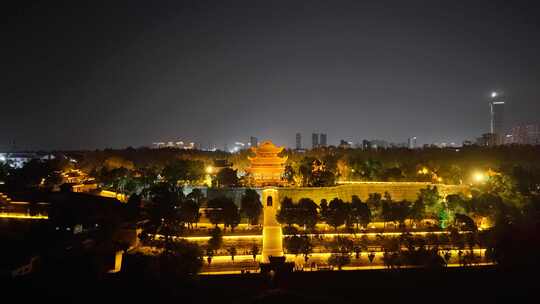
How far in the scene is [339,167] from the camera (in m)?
27.4

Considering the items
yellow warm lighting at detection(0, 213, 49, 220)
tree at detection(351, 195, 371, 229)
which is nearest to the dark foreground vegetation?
tree at detection(351, 195, 371, 229)

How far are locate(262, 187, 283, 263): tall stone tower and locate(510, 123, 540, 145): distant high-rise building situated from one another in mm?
54237

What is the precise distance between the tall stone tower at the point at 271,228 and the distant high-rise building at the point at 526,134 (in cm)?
5424

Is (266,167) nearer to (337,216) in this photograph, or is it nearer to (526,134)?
(337,216)

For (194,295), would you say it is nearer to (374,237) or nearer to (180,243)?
(180,243)

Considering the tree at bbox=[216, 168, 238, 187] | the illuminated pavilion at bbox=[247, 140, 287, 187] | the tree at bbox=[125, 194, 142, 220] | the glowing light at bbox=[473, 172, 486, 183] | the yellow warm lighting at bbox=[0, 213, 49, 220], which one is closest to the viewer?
the tree at bbox=[125, 194, 142, 220]

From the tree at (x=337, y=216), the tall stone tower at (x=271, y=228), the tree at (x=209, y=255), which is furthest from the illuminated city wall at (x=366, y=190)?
the tree at (x=209, y=255)

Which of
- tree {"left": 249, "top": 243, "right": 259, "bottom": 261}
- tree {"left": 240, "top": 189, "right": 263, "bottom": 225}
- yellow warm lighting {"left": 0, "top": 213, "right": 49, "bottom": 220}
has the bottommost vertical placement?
tree {"left": 249, "top": 243, "right": 259, "bottom": 261}

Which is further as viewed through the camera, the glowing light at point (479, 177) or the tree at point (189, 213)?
the glowing light at point (479, 177)

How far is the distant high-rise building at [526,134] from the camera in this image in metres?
60.5

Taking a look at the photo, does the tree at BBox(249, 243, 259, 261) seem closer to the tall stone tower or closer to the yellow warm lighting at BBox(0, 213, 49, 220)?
the tall stone tower

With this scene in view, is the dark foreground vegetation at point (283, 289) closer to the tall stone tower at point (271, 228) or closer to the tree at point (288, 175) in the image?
the tall stone tower at point (271, 228)

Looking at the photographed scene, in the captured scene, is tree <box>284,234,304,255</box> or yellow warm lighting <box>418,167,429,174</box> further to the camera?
yellow warm lighting <box>418,167,429,174</box>

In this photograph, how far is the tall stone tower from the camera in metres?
14.1
